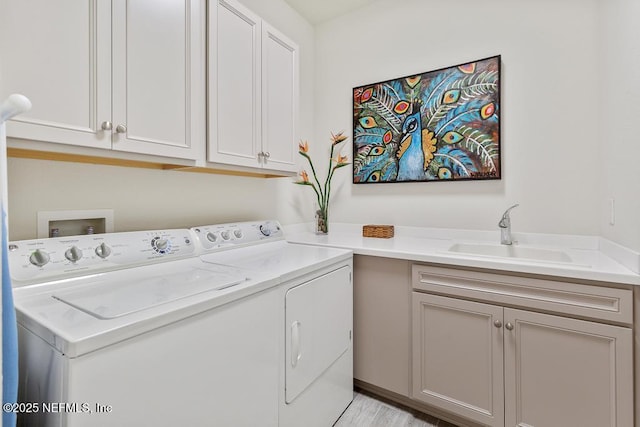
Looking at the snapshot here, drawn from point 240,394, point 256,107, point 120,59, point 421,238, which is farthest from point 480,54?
point 240,394

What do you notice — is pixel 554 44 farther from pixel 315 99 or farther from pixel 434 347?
pixel 434 347

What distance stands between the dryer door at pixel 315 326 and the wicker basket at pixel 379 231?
0.54m

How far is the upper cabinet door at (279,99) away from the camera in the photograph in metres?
1.77

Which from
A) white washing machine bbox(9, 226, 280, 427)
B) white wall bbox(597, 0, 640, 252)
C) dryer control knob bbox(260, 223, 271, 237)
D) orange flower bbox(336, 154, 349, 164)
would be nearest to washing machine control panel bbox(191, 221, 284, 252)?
dryer control knob bbox(260, 223, 271, 237)

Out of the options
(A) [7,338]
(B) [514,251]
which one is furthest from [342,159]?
(A) [7,338]

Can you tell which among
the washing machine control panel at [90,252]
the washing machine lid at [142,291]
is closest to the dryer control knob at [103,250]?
the washing machine control panel at [90,252]

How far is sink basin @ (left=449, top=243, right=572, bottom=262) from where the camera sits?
1.73m

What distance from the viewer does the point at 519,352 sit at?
1.42 meters

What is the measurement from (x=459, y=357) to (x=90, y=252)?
173cm

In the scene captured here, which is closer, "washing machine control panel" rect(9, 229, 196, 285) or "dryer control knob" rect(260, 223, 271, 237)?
"washing machine control panel" rect(9, 229, 196, 285)

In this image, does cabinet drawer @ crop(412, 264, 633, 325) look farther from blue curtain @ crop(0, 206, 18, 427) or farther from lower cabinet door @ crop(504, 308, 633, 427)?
blue curtain @ crop(0, 206, 18, 427)

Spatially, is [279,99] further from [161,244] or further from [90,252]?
[90,252]

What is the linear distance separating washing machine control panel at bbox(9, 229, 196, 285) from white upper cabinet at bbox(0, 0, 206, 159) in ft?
1.19

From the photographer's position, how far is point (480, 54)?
2.01 meters
